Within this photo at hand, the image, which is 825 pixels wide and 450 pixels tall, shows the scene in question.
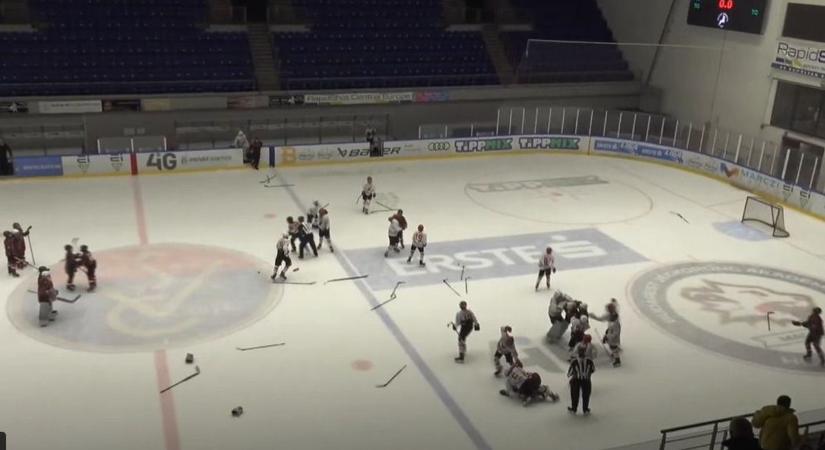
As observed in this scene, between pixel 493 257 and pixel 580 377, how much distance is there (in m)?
8.31

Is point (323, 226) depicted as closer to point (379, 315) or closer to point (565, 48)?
point (379, 315)

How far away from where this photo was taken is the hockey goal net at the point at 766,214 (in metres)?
24.4

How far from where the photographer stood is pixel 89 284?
18500 mm

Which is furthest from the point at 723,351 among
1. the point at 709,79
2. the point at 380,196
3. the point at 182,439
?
the point at 709,79

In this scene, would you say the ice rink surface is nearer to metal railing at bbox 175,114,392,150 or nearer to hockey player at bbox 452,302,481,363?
hockey player at bbox 452,302,481,363

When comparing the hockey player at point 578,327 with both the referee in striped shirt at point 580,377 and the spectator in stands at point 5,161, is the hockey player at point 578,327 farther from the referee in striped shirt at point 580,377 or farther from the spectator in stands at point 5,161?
the spectator in stands at point 5,161

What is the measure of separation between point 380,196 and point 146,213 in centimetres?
759

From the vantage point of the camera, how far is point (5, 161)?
89.0 ft

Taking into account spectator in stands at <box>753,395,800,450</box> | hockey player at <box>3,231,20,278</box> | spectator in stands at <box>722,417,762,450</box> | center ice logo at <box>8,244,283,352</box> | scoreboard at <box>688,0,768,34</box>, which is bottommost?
center ice logo at <box>8,244,283,352</box>

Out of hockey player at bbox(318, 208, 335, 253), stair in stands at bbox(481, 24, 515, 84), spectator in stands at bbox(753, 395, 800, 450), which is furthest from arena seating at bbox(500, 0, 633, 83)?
spectator in stands at bbox(753, 395, 800, 450)

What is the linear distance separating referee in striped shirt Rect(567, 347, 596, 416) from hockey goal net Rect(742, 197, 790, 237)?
44.2ft

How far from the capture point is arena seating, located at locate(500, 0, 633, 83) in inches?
1475

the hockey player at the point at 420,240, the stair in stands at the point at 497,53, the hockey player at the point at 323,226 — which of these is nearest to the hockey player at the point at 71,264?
the hockey player at the point at 323,226

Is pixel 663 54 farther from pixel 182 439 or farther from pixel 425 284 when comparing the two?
pixel 182 439
